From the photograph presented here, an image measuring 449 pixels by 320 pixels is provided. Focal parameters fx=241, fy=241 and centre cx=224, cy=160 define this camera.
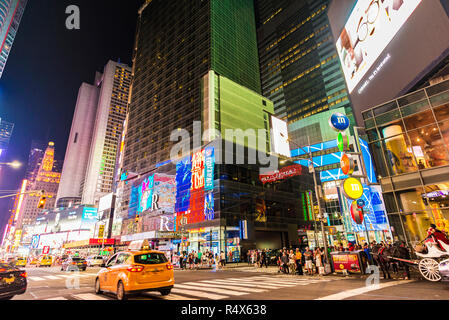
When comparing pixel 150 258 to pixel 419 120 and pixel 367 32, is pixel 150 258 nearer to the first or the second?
pixel 419 120

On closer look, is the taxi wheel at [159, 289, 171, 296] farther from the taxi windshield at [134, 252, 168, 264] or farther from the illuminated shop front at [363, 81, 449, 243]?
the illuminated shop front at [363, 81, 449, 243]

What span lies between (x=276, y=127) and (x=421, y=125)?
38.8 metres

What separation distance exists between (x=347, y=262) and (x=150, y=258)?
12315 millimetres

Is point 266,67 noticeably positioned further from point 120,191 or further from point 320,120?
point 120,191

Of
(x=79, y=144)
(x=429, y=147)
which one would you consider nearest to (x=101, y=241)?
(x=429, y=147)

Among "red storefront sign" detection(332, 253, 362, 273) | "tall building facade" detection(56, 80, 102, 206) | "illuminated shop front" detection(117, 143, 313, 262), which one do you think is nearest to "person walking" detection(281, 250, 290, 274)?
"red storefront sign" detection(332, 253, 362, 273)

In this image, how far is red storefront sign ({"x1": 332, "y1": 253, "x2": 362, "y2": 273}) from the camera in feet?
47.5

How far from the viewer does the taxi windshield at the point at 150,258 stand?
8.39 metres

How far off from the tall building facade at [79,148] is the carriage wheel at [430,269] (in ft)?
593

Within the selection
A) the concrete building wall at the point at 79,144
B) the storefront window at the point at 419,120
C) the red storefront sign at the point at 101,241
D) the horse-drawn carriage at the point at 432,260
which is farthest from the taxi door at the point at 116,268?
the concrete building wall at the point at 79,144

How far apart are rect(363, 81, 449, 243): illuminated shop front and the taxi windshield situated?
61.7 ft
